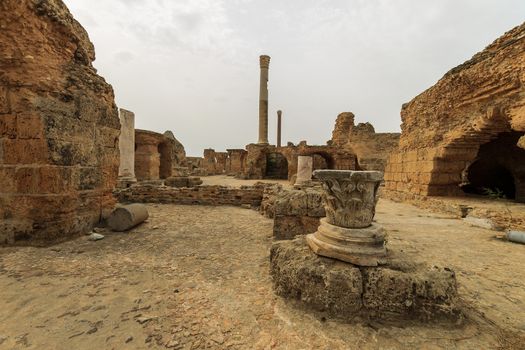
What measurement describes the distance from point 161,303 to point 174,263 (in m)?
0.93

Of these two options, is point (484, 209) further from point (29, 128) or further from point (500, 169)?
point (29, 128)

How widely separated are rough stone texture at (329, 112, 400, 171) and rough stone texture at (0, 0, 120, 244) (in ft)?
54.7

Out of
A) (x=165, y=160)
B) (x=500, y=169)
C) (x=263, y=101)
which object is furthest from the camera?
(x=263, y=101)

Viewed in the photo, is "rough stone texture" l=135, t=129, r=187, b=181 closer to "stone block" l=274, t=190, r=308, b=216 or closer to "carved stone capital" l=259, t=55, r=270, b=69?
"stone block" l=274, t=190, r=308, b=216

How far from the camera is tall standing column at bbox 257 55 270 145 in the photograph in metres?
22.7

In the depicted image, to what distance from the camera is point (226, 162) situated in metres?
29.9

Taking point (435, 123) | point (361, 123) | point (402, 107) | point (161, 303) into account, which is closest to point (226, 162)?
point (361, 123)

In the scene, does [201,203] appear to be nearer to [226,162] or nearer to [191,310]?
[191,310]

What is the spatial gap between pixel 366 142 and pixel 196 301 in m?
18.0

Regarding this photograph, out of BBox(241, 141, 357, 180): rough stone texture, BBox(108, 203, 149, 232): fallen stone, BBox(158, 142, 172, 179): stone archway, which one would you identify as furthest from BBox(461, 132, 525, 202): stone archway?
BBox(158, 142, 172, 179): stone archway

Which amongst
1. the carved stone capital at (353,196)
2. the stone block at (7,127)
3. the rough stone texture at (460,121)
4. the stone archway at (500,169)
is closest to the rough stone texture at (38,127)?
the stone block at (7,127)

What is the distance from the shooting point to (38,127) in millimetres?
3812

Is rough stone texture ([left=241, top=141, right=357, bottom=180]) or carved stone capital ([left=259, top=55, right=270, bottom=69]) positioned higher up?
carved stone capital ([left=259, top=55, right=270, bottom=69])

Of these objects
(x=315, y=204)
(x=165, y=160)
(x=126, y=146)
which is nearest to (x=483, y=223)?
(x=315, y=204)
